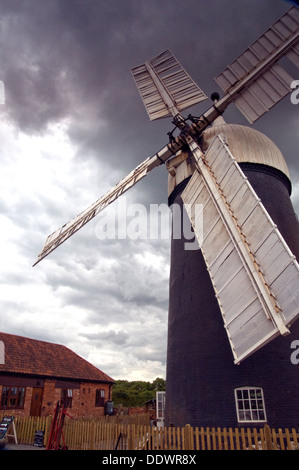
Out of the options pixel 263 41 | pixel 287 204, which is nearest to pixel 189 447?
pixel 287 204

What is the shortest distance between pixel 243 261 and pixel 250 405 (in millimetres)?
4009

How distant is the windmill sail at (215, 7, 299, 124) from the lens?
1043 centimetres

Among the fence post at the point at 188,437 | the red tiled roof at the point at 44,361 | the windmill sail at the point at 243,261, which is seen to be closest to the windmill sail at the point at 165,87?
the windmill sail at the point at 243,261

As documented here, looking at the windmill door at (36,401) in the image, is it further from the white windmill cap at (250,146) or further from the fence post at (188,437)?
the white windmill cap at (250,146)

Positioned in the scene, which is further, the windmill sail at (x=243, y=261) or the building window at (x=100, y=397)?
the building window at (x=100, y=397)

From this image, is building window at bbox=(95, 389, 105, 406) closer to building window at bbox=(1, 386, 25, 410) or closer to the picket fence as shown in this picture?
building window at bbox=(1, 386, 25, 410)

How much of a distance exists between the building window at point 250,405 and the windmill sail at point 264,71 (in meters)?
8.79

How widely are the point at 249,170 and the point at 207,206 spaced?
2806 millimetres

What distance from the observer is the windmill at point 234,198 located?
6820mm

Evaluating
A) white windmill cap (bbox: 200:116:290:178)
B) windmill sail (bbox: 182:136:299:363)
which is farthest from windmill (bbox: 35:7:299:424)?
white windmill cap (bbox: 200:116:290:178)

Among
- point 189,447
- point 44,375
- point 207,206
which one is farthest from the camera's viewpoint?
point 44,375

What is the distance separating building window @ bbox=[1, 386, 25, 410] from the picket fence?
555 centimetres
